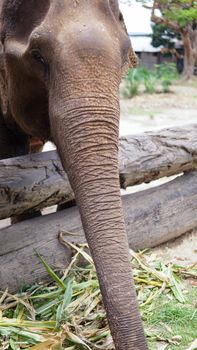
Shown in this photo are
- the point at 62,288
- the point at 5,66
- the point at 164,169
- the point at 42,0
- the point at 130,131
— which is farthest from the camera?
the point at 130,131

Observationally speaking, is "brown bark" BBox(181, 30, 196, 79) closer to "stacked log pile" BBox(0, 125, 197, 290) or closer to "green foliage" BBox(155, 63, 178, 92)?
"green foliage" BBox(155, 63, 178, 92)

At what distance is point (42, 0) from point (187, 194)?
2.42 meters

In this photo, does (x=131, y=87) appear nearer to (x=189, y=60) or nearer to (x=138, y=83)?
(x=138, y=83)

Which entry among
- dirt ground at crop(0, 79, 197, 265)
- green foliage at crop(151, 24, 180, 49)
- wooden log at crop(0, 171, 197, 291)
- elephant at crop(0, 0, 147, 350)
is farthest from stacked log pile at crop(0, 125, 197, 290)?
green foliage at crop(151, 24, 180, 49)

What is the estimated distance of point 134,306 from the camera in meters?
2.06

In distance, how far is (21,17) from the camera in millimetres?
2654

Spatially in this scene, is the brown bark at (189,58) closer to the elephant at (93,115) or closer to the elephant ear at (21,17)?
the elephant ear at (21,17)

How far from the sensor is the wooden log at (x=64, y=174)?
11.1ft

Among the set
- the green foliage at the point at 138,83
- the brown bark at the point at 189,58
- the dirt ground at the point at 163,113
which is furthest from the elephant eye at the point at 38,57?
the brown bark at the point at 189,58

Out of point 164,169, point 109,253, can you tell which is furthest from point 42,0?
point 164,169

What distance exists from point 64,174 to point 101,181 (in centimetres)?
157

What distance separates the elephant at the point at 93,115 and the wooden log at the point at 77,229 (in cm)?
109

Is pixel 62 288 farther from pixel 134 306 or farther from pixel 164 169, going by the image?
pixel 164 169

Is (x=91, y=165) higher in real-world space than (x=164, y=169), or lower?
higher
